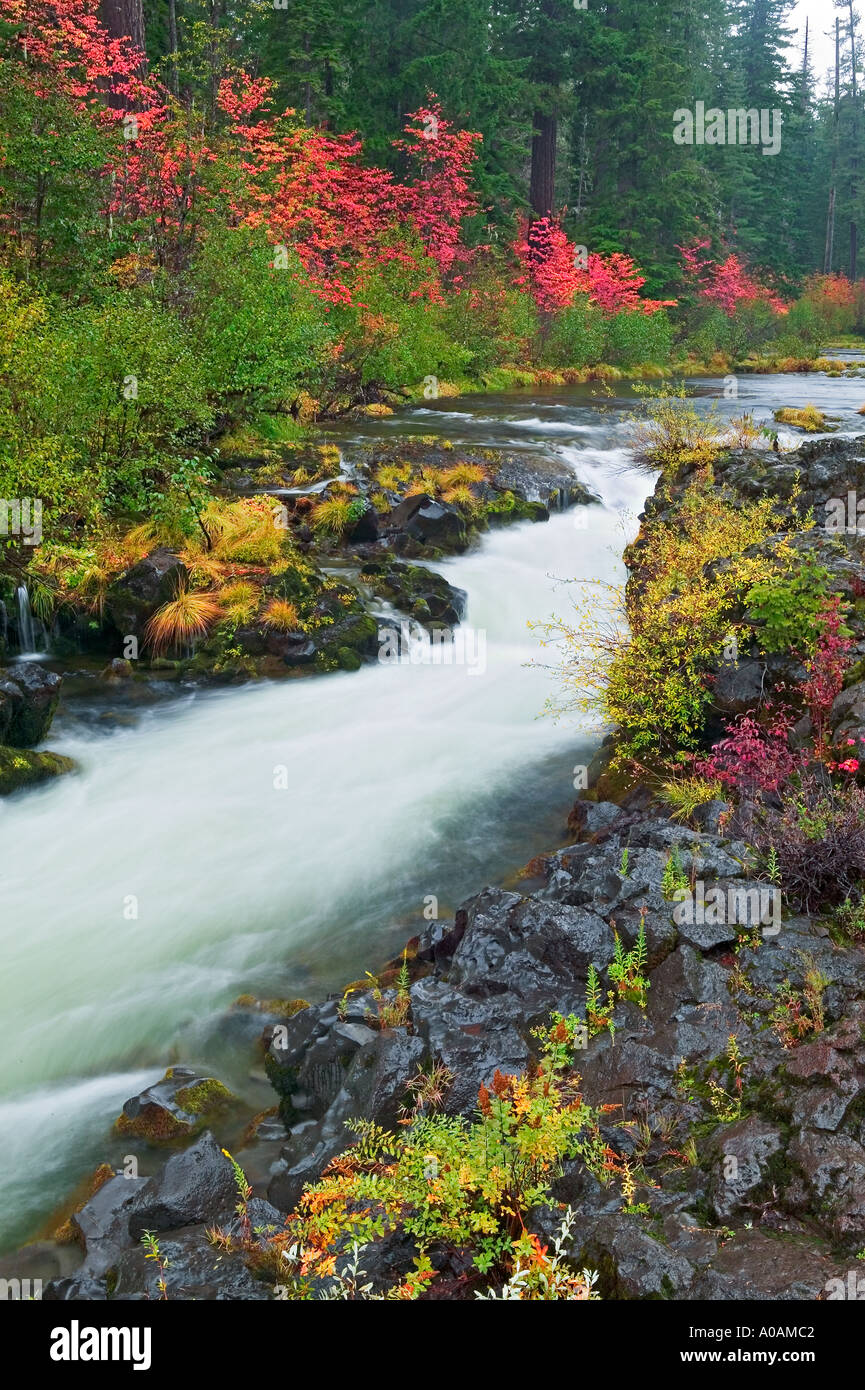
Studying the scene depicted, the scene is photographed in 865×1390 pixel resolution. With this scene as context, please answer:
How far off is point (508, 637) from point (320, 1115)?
787cm

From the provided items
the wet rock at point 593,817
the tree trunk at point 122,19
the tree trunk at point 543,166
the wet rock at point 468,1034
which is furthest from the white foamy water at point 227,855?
the tree trunk at point 543,166

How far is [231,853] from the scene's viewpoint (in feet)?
25.6

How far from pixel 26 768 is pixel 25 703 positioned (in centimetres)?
66

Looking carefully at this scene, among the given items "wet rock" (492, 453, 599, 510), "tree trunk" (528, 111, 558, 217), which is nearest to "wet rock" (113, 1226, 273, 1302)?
"wet rock" (492, 453, 599, 510)

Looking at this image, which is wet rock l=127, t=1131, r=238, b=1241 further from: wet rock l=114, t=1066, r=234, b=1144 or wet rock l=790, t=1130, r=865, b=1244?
wet rock l=790, t=1130, r=865, b=1244

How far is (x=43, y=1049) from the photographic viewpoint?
5.80m

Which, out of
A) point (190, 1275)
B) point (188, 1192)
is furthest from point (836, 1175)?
point (188, 1192)

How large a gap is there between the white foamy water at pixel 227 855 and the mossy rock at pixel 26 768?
0.13 metres

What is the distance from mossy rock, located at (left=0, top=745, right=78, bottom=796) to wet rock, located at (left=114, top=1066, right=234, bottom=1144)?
374cm

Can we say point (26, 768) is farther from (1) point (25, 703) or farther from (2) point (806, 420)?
(2) point (806, 420)

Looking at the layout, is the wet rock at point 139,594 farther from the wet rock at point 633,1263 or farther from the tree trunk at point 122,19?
the tree trunk at point 122,19

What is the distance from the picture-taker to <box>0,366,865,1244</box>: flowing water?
18.9 feet

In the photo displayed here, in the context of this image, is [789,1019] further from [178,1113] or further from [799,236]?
[799,236]

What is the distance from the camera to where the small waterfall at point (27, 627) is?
10227mm
